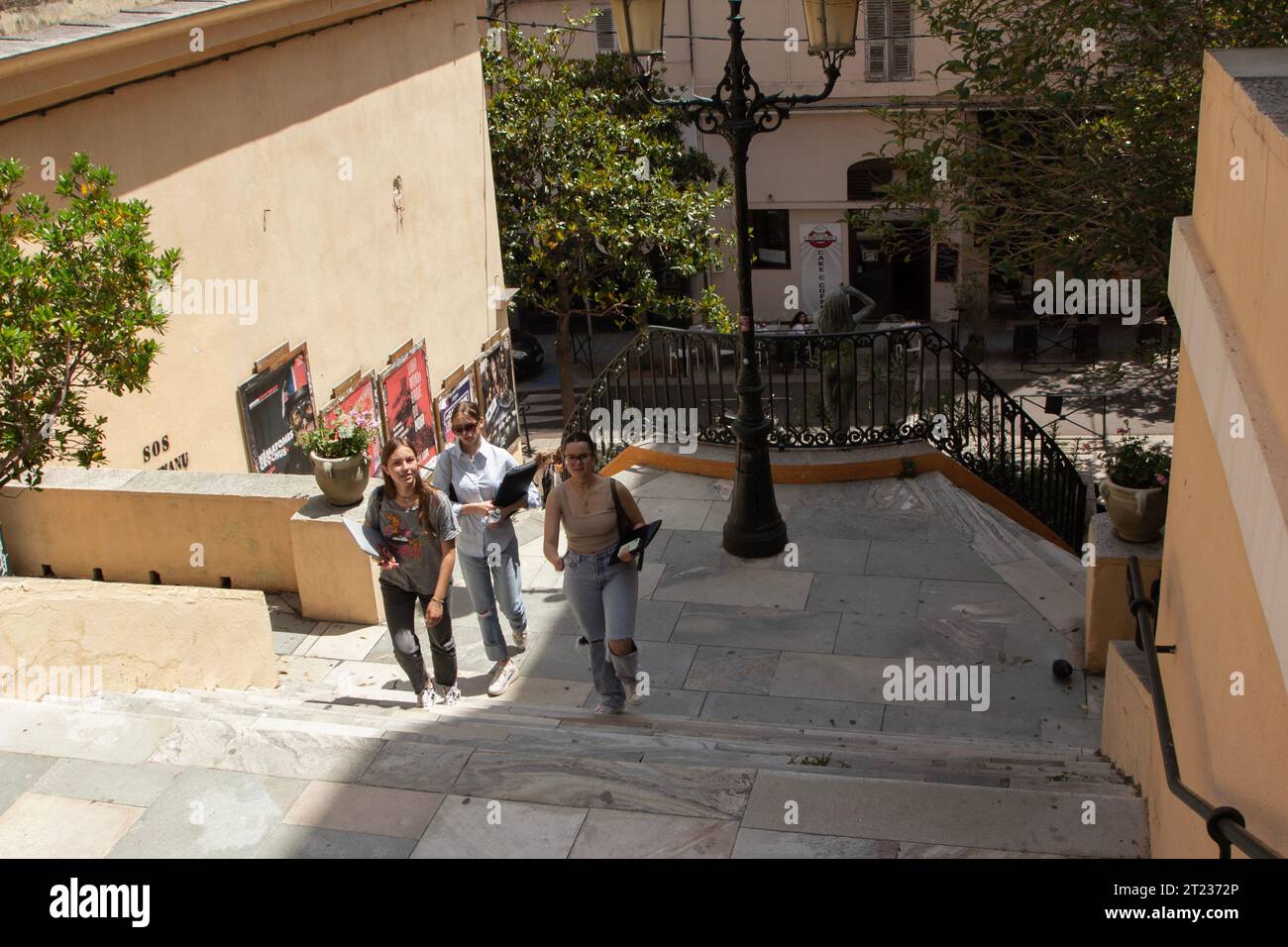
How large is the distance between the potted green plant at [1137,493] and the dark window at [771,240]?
2000cm

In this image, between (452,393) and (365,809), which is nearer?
(365,809)

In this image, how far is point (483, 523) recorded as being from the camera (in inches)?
289

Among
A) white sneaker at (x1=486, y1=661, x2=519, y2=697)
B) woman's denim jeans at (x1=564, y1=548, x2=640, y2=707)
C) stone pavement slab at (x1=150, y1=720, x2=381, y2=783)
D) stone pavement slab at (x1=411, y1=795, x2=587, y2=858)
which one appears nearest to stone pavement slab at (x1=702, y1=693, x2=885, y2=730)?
woman's denim jeans at (x1=564, y1=548, x2=640, y2=707)

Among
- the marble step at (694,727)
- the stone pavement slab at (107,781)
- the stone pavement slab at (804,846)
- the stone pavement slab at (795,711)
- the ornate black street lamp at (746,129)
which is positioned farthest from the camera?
the ornate black street lamp at (746,129)

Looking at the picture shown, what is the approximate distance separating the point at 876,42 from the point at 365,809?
903 inches

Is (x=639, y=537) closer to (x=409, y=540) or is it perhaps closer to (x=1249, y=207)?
(x=409, y=540)

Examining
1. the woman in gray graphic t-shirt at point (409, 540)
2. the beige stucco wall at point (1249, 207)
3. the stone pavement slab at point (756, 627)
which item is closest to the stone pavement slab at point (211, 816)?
the woman in gray graphic t-shirt at point (409, 540)

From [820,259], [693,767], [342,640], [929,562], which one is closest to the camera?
[693,767]

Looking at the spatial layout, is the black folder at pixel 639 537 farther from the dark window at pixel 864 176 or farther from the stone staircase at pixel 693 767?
the dark window at pixel 864 176

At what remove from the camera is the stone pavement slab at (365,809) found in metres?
5.06

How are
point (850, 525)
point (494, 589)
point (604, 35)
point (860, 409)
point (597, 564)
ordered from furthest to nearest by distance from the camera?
point (604, 35)
point (860, 409)
point (850, 525)
point (494, 589)
point (597, 564)

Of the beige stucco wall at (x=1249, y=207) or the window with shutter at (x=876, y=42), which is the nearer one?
the beige stucco wall at (x=1249, y=207)

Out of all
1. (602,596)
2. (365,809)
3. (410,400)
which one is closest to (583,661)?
(602,596)
